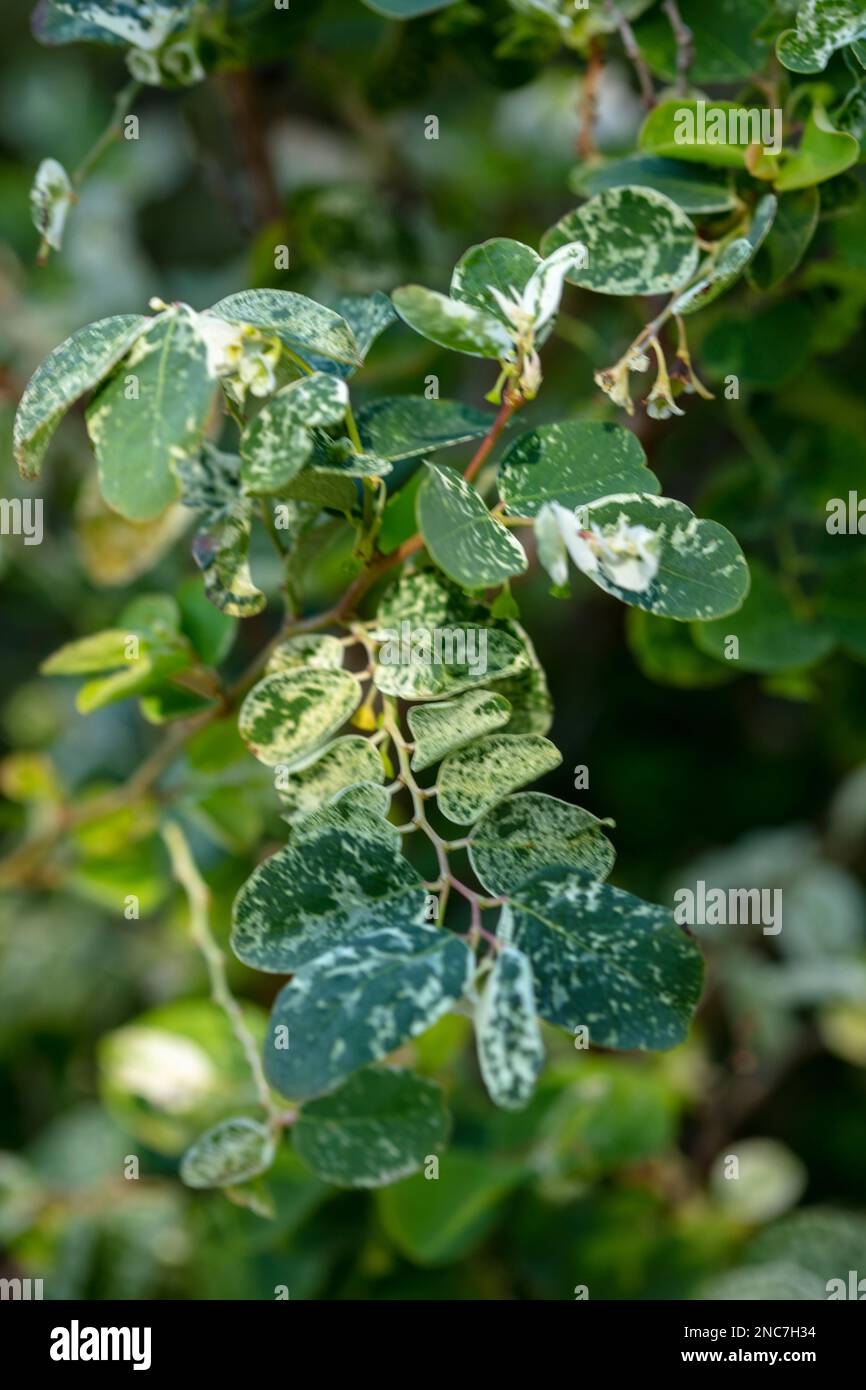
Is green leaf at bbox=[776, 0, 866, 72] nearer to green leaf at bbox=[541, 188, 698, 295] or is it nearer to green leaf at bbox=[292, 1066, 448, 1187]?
green leaf at bbox=[541, 188, 698, 295]

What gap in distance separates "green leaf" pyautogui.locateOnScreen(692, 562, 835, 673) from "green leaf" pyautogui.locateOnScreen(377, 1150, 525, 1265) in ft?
1.22

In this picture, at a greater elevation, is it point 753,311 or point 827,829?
point 753,311

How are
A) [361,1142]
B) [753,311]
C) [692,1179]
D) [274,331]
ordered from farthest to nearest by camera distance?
[692,1179], [753,311], [361,1142], [274,331]

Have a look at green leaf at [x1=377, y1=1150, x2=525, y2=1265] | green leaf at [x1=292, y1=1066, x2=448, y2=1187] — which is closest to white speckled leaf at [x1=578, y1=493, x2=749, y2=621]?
green leaf at [x1=292, y1=1066, x2=448, y2=1187]

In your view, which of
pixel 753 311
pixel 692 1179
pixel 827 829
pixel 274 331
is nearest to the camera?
pixel 274 331

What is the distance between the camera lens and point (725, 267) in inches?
18.4

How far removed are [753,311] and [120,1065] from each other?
0.65 m

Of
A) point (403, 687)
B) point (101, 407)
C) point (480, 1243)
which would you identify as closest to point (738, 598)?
point (403, 687)

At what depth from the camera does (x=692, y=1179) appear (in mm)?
1025

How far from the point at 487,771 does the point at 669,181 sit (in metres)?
0.27

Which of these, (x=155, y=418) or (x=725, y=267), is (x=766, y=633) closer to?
(x=725, y=267)
